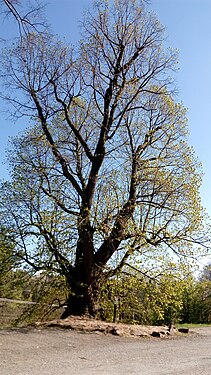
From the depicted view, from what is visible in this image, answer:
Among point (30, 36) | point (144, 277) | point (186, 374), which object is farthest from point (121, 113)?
point (186, 374)

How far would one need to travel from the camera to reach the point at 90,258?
14570mm

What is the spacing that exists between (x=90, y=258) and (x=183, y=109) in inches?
281

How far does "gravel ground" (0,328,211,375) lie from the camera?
686 cm

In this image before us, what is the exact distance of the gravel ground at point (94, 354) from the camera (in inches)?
270

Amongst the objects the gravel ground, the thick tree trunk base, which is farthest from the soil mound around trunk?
the thick tree trunk base

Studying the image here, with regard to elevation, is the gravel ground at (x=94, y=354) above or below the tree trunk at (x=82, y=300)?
below

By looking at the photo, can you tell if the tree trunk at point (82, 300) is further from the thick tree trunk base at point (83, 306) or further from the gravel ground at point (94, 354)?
the gravel ground at point (94, 354)

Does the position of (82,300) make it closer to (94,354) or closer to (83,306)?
(83,306)

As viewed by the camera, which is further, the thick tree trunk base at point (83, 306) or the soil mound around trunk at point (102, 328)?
the thick tree trunk base at point (83, 306)

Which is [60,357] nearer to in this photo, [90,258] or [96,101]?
[90,258]

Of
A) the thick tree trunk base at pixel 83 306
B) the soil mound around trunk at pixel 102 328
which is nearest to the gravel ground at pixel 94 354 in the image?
A: the soil mound around trunk at pixel 102 328

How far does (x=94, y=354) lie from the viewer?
849 cm

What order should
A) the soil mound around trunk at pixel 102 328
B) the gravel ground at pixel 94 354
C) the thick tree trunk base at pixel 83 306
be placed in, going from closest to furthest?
the gravel ground at pixel 94 354 → the soil mound around trunk at pixel 102 328 → the thick tree trunk base at pixel 83 306

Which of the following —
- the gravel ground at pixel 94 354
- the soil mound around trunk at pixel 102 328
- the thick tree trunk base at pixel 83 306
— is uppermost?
the thick tree trunk base at pixel 83 306
